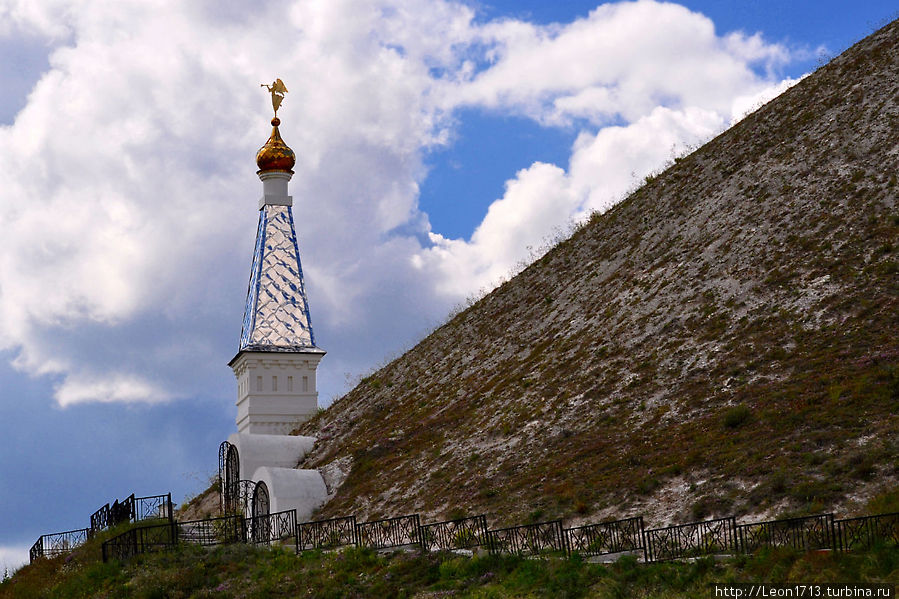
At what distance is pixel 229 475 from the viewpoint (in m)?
35.2

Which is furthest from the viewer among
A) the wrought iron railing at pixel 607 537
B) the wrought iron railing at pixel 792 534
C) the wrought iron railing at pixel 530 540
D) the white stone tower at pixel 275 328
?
the white stone tower at pixel 275 328

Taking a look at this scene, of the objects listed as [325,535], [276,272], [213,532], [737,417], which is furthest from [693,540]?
[276,272]

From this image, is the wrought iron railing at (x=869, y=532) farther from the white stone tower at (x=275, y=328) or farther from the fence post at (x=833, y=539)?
the white stone tower at (x=275, y=328)

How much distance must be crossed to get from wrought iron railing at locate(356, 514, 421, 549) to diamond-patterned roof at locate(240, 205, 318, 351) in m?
17.7

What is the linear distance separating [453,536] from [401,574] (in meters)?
2.04

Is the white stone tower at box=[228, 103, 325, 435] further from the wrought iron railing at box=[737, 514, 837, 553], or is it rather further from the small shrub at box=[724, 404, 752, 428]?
the wrought iron railing at box=[737, 514, 837, 553]

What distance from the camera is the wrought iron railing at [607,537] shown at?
1903 centimetres

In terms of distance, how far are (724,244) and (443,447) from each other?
11.3 metres

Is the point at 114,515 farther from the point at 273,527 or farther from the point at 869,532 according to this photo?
the point at 869,532

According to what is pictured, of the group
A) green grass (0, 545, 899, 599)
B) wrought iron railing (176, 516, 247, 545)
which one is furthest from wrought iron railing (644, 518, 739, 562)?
wrought iron railing (176, 516, 247, 545)

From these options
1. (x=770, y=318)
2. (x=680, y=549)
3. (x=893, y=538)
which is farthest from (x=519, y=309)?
(x=893, y=538)

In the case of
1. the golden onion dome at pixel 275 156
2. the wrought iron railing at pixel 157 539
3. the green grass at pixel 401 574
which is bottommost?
the green grass at pixel 401 574

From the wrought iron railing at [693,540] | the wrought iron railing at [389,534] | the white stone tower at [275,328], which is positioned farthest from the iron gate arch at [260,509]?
the wrought iron railing at [693,540]

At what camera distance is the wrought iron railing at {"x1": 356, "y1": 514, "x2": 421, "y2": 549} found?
2311 centimetres
